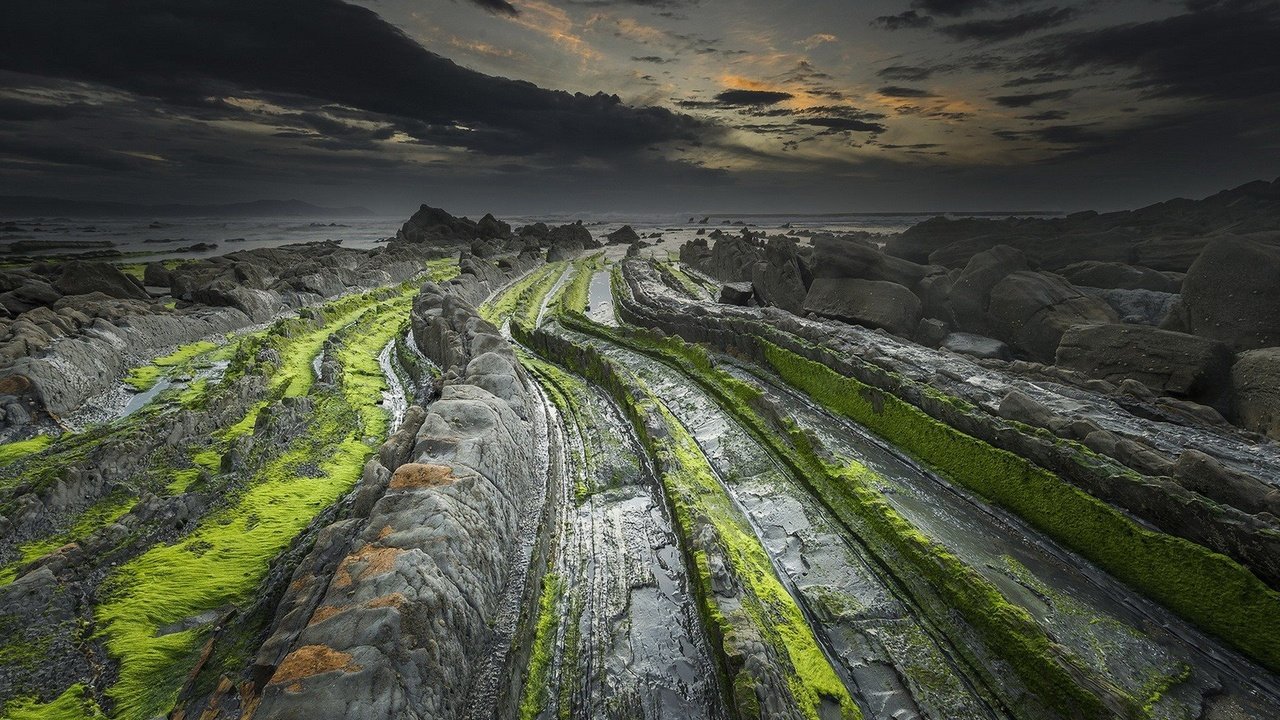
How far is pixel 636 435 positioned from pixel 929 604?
6716mm

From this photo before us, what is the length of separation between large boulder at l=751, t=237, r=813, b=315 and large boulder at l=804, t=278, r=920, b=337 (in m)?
3.17

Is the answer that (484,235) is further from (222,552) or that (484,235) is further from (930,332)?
(222,552)

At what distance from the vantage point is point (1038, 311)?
715 inches

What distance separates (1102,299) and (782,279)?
13791mm

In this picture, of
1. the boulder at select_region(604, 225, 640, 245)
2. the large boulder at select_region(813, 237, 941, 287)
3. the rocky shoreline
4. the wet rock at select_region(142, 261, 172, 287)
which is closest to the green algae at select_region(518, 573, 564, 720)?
the rocky shoreline

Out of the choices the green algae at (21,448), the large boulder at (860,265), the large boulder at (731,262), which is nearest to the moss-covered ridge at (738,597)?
the green algae at (21,448)

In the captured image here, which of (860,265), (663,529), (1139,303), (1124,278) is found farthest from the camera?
(860,265)

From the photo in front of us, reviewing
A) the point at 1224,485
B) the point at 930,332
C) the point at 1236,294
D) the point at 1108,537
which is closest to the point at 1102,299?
the point at 1236,294

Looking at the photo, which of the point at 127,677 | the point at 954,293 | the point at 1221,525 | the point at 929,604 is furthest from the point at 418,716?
the point at 954,293

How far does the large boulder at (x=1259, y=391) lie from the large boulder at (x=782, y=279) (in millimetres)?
15835

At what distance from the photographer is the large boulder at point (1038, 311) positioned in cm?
1761

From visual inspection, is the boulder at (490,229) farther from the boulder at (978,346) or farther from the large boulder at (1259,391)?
the large boulder at (1259,391)

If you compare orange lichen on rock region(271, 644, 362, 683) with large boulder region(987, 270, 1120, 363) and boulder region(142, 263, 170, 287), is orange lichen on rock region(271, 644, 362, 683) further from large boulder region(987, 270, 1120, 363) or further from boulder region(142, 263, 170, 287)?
boulder region(142, 263, 170, 287)

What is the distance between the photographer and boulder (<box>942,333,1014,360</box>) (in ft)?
57.7
